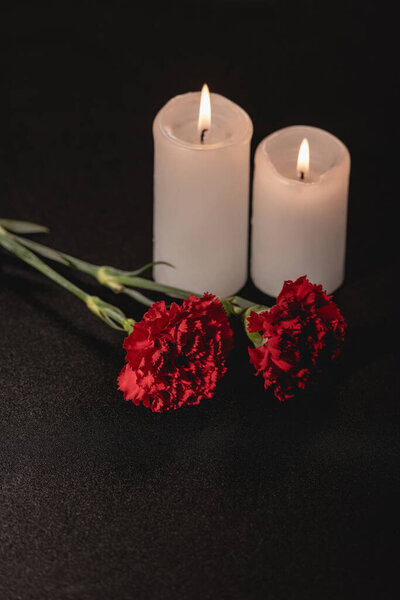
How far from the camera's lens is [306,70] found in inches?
40.2

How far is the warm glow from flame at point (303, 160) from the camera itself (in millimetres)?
781

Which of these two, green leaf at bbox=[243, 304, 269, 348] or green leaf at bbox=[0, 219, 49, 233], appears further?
green leaf at bbox=[0, 219, 49, 233]

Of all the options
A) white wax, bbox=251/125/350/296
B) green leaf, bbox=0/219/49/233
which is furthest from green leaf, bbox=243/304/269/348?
green leaf, bbox=0/219/49/233

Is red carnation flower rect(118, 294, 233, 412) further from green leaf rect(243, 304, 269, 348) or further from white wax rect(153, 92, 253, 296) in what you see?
white wax rect(153, 92, 253, 296)

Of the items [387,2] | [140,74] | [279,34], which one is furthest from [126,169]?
[387,2]

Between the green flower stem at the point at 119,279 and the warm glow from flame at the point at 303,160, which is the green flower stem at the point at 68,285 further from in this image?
the warm glow from flame at the point at 303,160

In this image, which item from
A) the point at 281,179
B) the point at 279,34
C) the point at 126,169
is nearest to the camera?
the point at 281,179

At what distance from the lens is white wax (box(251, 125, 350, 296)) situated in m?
0.78

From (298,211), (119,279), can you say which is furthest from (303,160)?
(119,279)

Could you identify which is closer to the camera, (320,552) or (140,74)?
(320,552)

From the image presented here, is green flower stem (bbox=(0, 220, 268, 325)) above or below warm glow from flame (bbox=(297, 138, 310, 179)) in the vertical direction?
below

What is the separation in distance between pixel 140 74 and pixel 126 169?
0.42 ft

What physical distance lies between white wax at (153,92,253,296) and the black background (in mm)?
50

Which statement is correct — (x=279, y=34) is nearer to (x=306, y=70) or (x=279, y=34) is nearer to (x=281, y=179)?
(x=306, y=70)
